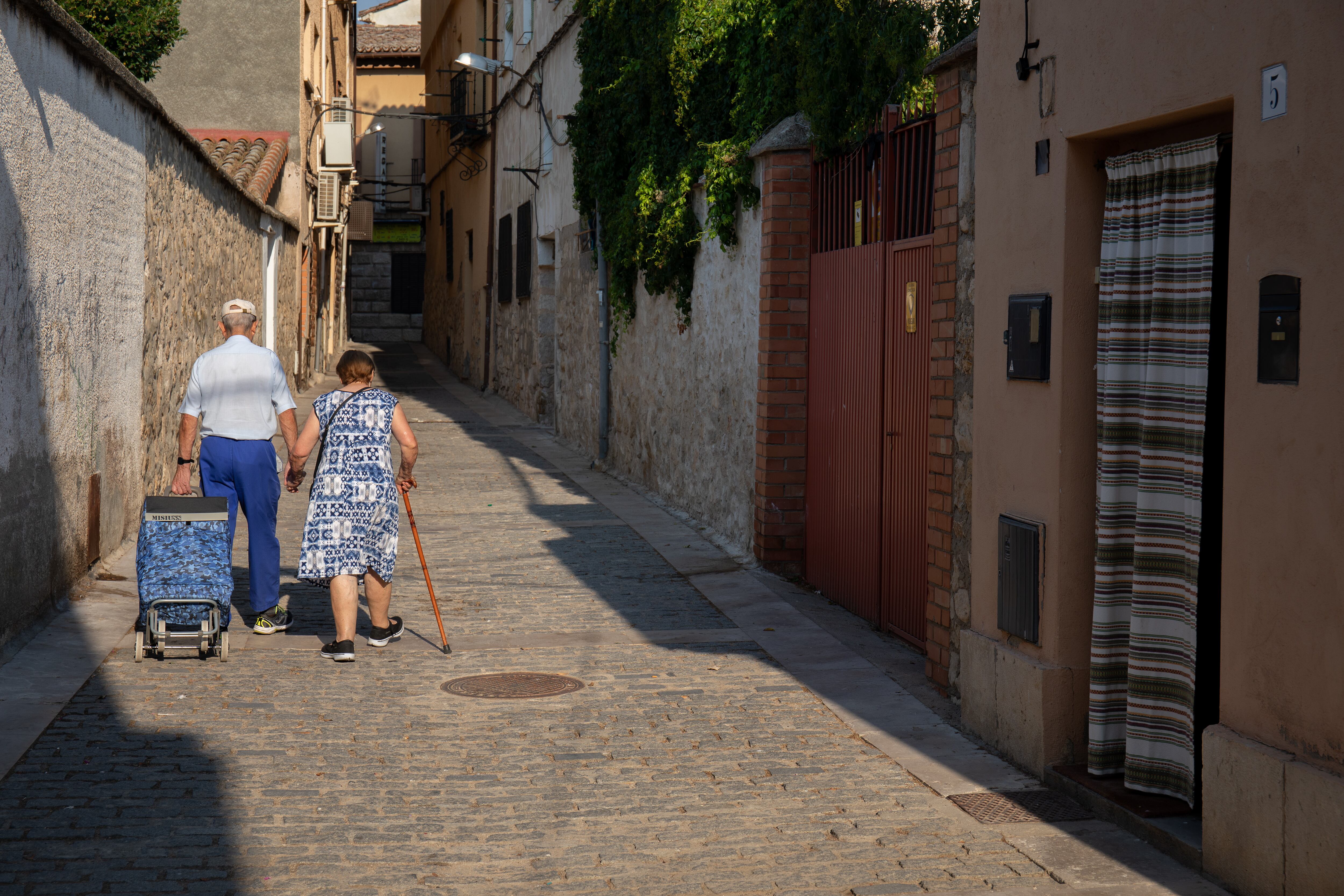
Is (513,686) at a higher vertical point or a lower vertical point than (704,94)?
lower

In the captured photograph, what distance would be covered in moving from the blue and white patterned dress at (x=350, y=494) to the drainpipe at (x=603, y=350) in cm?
→ 745

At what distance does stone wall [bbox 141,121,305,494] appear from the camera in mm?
9664

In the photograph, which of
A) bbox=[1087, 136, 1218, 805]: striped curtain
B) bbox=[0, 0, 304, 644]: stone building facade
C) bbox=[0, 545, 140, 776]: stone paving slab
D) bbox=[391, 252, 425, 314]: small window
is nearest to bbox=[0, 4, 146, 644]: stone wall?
bbox=[0, 0, 304, 644]: stone building facade

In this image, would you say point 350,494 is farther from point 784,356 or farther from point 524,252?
point 524,252

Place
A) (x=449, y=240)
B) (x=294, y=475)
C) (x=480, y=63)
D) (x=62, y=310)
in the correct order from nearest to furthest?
(x=294, y=475) < (x=62, y=310) < (x=480, y=63) < (x=449, y=240)

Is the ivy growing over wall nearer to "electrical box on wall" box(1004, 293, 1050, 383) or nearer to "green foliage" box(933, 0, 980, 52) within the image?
"green foliage" box(933, 0, 980, 52)

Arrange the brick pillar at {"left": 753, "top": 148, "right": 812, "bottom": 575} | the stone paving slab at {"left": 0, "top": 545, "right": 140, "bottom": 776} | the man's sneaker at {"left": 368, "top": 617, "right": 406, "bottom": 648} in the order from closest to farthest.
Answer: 1. the stone paving slab at {"left": 0, "top": 545, "right": 140, "bottom": 776}
2. the man's sneaker at {"left": 368, "top": 617, "right": 406, "bottom": 648}
3. the brick pillar at {"left": 753, "top": 148, "right": 812, "bottom": 575}

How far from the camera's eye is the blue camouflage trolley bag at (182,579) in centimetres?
626

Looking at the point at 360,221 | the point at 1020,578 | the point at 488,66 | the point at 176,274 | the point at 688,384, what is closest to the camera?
the point at 1020,578

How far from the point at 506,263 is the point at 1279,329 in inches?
761

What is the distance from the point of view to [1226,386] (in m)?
3.85

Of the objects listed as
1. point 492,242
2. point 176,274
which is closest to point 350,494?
point 176,274

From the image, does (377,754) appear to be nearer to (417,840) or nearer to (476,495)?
(417,840)

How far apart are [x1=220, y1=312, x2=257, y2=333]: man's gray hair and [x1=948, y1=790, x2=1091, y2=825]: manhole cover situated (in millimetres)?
4410
